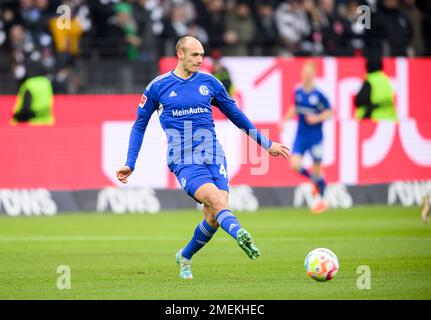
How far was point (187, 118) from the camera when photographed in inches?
468

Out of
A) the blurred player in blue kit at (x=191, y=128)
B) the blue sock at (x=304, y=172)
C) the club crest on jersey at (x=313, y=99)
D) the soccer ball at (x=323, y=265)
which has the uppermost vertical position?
the club crest on jersey at (x=313, y=99)

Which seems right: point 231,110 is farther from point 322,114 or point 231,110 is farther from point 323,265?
point 322,114

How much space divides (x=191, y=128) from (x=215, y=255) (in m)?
3.19

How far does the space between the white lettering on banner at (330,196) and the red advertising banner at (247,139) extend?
155 millimetres

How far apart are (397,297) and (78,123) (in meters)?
13.6

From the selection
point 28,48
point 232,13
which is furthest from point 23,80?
point 232,13

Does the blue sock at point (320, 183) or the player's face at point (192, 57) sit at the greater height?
the blue sock at point (320, 183)

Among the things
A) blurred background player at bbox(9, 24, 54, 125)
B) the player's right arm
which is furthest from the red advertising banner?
the player's right arm

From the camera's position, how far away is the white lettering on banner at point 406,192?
22.9 meters

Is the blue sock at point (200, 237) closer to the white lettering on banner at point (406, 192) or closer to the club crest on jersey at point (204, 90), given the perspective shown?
the club crest on jersey at point (204, 90)

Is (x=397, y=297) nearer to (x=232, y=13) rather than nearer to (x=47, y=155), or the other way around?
(x=47, y=155)

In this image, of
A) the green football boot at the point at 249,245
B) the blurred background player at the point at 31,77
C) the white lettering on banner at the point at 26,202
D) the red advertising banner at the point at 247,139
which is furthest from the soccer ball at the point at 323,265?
the blurred background player at the point at 31,77

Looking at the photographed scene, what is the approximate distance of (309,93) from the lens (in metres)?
21.8

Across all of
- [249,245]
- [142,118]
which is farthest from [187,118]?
[249,245]
